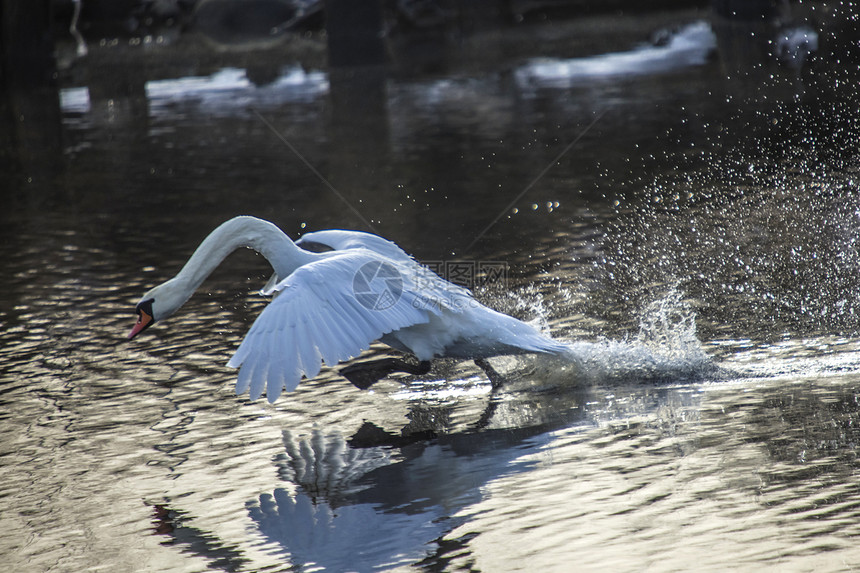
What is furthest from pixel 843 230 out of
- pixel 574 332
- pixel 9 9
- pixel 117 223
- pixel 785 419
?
pixel 9 9

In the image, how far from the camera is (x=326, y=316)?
504cm

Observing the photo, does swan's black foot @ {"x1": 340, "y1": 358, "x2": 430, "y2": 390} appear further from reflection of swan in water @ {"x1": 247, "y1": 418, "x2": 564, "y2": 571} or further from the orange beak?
the orange beak

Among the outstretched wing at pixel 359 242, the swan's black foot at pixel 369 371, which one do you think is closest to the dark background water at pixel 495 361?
the swan's black foot at pixel 369 371

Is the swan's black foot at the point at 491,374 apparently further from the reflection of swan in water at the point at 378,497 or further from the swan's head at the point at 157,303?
the swan's head at the point at 157,303

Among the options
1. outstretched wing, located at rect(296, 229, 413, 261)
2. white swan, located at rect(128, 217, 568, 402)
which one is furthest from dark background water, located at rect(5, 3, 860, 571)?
outstretched wing, located at rect(296, 229, 413, 261)

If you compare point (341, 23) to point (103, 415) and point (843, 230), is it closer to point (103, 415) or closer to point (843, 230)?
point (843, 230)

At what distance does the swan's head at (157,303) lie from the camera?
590 centimetres

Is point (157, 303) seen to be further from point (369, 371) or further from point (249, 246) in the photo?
point (369, 371)

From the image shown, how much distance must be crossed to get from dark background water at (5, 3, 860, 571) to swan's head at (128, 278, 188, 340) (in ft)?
1.72

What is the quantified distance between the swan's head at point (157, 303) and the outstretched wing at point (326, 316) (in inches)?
34.4

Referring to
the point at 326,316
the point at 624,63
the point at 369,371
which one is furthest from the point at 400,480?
the point at 624,63

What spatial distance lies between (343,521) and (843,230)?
5.44 metres

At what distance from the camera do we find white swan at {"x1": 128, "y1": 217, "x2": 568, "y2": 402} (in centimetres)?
472

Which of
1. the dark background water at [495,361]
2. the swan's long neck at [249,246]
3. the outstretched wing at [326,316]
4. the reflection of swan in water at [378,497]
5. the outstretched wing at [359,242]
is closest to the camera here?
the reflection of swan in water at [378,497]
